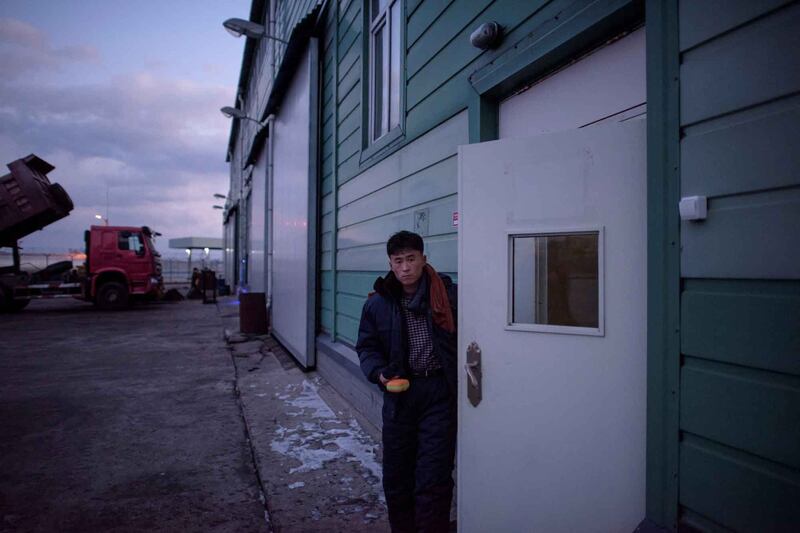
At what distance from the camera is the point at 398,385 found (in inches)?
91.5

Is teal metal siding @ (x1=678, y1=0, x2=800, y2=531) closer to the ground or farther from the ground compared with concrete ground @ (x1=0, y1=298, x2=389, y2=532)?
farther from the ground

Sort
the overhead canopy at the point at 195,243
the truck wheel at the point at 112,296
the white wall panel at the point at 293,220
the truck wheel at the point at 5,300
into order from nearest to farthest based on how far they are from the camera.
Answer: the white wall panel at the point at 293,220 → the truck wheel at the point at 5,300 → the truck wheel at the point at 112,296 → the overhead canopy at the point at 195,243

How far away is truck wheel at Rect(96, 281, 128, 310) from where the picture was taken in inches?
635

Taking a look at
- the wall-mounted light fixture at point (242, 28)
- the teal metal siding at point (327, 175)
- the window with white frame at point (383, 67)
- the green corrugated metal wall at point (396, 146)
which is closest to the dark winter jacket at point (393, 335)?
the green corrugated metal wall at point (396, 146)

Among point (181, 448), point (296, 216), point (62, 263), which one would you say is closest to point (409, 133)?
point (181, 448)

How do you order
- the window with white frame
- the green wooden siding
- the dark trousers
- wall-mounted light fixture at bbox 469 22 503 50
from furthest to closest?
the window with white frame < the green wooden siding < wall-mounted light fixture at bbox 469 22 503 50 < the dark trousers

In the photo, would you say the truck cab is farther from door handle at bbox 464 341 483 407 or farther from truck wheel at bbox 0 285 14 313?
door handle at bbox 464 341 483 407

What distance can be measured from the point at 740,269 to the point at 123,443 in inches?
187

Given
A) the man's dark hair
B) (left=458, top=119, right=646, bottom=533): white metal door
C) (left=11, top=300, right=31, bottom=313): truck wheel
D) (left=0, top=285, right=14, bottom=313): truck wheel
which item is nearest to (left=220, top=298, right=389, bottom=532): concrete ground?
(left=458, top=119, right=646, bottom=533): white metal door

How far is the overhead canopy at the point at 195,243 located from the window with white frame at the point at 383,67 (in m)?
38.2

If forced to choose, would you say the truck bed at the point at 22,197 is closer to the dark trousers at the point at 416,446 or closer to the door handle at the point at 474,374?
the dark trousers at the point at 416,446

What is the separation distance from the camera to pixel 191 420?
479 cm

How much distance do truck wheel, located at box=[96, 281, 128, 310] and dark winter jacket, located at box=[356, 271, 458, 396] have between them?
16.8m

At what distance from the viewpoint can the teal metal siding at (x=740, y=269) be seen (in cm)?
143
